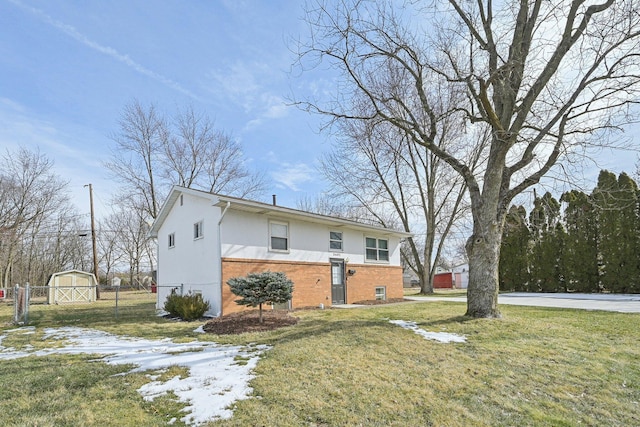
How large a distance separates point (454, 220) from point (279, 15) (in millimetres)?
20358

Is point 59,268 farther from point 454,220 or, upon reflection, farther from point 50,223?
point 454,220

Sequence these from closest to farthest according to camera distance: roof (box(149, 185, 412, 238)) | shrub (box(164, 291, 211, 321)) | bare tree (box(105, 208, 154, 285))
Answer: shrub (box(164, 291, 211, 321)), roof (box(149, 185, 412, 238)), bare tree (box(105, 208, 154, 285))

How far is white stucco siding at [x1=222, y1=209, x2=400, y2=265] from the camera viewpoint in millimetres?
12219

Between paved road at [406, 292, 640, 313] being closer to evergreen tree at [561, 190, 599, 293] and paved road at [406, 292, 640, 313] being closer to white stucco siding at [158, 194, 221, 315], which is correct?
evergreen tree at [561, 190, 599, 293]

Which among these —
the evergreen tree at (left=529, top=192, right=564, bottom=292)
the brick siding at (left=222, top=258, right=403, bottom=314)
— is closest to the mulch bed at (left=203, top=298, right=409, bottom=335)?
the brick siding at (left=222, top=258, right=403, bottom=314)

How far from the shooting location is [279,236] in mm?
13734

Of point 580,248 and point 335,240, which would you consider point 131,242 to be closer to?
point 335,240

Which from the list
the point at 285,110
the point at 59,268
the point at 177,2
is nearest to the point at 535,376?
the point at 285,110

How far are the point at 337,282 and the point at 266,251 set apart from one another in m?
4.30

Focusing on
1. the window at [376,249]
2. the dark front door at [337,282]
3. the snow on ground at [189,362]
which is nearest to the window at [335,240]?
the dark front door at [337,282]

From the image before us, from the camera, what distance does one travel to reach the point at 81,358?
6.20 meters

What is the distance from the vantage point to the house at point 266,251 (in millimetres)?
12094

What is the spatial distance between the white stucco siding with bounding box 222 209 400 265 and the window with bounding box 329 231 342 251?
0.47 feet

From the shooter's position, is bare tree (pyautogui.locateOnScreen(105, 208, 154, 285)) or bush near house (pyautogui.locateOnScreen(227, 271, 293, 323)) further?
bare tree (pyautogui.locateOnScreen(105, 208, 154, 285))
